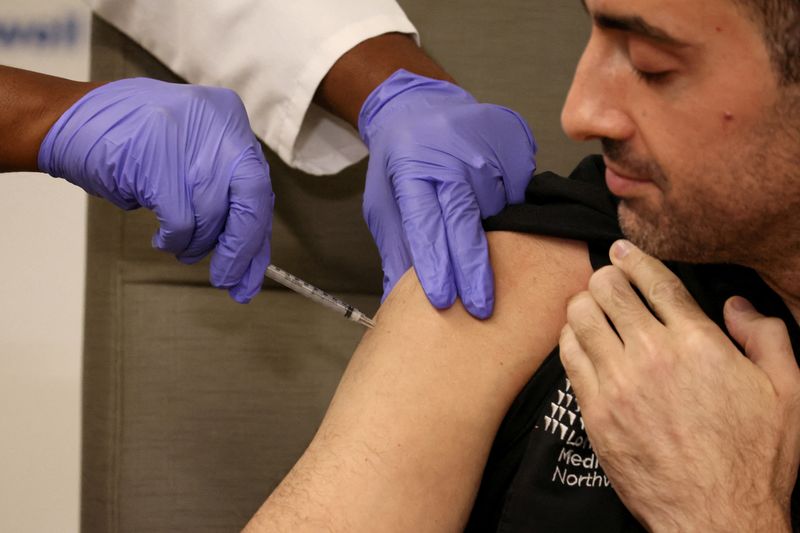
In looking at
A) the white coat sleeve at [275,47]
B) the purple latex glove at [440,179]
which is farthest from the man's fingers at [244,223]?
the white coat sleeve at [275,47]

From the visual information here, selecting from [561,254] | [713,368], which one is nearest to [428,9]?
[561,254]

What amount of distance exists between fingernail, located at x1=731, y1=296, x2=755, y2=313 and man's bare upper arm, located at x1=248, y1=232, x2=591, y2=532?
171 mm

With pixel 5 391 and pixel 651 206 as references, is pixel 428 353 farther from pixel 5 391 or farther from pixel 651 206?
pixel 5 391

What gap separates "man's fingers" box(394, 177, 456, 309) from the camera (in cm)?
105

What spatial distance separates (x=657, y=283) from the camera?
99 centimetres

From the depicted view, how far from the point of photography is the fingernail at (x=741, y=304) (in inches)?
38.2

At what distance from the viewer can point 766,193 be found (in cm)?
89

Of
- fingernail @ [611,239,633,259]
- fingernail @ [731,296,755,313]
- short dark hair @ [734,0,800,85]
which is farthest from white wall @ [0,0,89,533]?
short dark hair @ [734,0,800,85]

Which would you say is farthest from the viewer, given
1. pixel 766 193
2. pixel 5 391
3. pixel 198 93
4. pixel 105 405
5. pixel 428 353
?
pixel 5 391

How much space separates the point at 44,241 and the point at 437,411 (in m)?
1.25

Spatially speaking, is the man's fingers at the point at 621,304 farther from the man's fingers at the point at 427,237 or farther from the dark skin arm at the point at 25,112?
the dark skin arm at the point at 25,112

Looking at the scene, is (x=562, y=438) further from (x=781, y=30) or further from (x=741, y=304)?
(x=781, y=30)

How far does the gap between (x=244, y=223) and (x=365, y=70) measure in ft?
1.19

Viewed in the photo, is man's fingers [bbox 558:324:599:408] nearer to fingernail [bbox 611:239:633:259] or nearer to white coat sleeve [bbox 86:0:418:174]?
fingernail [bbox 611:239:633:259]
